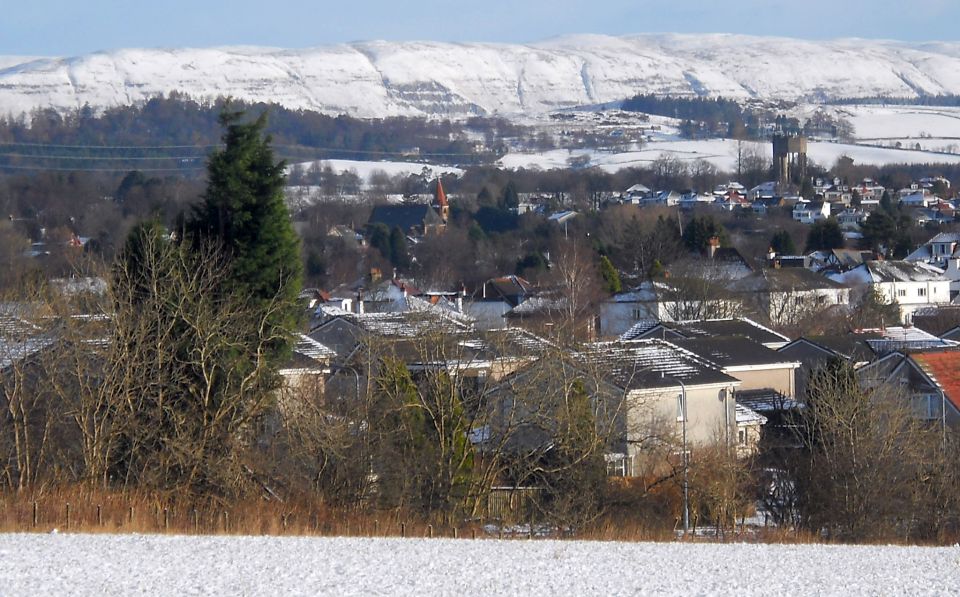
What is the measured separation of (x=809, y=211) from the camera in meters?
93.6

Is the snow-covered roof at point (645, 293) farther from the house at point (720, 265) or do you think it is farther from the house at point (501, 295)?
the house at point (501, 295)

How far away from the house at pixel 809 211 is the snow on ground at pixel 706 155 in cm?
3701

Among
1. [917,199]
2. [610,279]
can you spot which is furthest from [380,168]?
[610,279]

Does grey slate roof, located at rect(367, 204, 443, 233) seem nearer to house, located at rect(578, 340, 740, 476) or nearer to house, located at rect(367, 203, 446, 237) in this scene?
house, located at rect(367, 203, 446, 237)

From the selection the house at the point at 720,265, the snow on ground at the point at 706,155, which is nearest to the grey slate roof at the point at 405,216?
the house at the point at 720,265

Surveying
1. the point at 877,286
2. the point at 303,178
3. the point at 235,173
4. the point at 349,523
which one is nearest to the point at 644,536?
the point at 349,523

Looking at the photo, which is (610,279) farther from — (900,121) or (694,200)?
(900,121)

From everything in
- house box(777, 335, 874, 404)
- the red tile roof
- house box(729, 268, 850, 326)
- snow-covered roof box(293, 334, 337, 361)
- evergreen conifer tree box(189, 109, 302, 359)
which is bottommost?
Answer: house box(729, 268, 850, 326)

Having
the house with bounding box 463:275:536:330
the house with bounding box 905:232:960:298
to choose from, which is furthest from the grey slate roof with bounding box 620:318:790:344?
the house with bounding box 905:232:960:298

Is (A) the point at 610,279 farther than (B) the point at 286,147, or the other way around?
(B) the point at 286,147

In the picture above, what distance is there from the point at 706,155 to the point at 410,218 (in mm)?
58582

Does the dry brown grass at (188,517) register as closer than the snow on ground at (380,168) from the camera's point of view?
Yes

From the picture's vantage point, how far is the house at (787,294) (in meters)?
43.8

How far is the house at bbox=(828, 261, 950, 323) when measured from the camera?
52.5m
